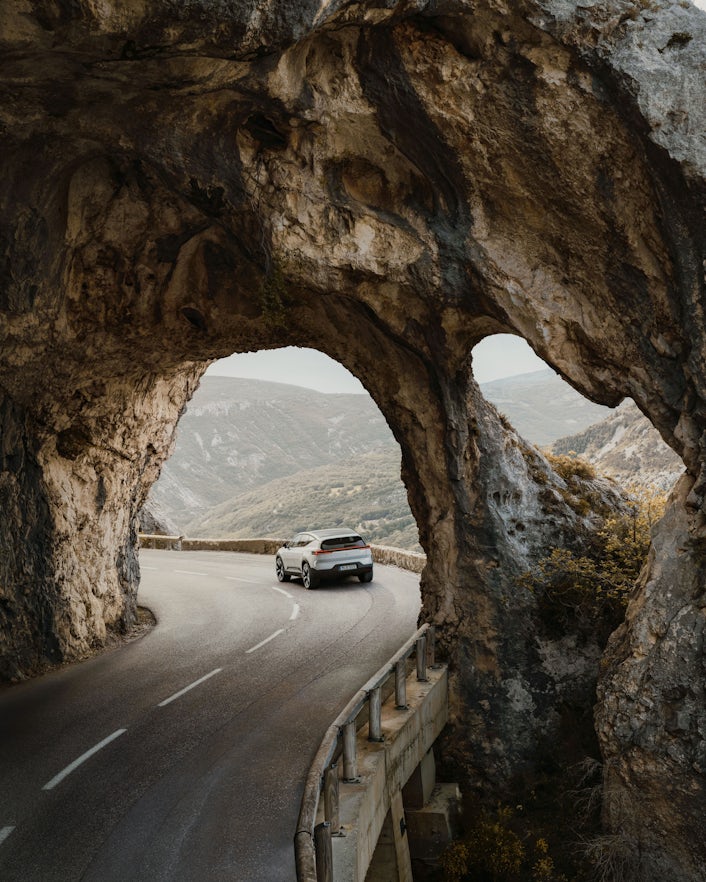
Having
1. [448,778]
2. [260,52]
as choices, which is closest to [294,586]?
[448,778]

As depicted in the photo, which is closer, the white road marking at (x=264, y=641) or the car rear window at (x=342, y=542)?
the white road marking at (x=264, y=641)

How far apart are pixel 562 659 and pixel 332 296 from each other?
25.2 feet

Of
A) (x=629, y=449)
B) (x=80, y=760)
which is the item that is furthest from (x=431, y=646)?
(x=629, y=449)

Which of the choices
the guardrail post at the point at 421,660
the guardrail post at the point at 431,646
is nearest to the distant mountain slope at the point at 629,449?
the guardrail post at the point at 431,646

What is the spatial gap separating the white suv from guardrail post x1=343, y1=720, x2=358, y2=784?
1347cm

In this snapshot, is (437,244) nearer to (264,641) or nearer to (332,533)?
(264,641)

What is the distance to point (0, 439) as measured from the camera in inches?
544

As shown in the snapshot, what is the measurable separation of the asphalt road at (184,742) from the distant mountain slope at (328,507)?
42004 mm

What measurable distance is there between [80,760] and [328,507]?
78839 millimetres

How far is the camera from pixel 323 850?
20.4 ft

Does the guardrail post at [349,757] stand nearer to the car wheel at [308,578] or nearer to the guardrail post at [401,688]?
the guardrail post at [401,688]

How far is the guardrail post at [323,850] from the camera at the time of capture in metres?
6.21

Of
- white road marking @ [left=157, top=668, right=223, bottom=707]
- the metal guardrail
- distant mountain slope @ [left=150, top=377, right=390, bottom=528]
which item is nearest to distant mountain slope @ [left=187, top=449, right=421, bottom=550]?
distant mountain slope @ [left=150, top=377, right=390, bottom=528]

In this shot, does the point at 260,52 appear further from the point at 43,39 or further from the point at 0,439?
the point at 0,439
